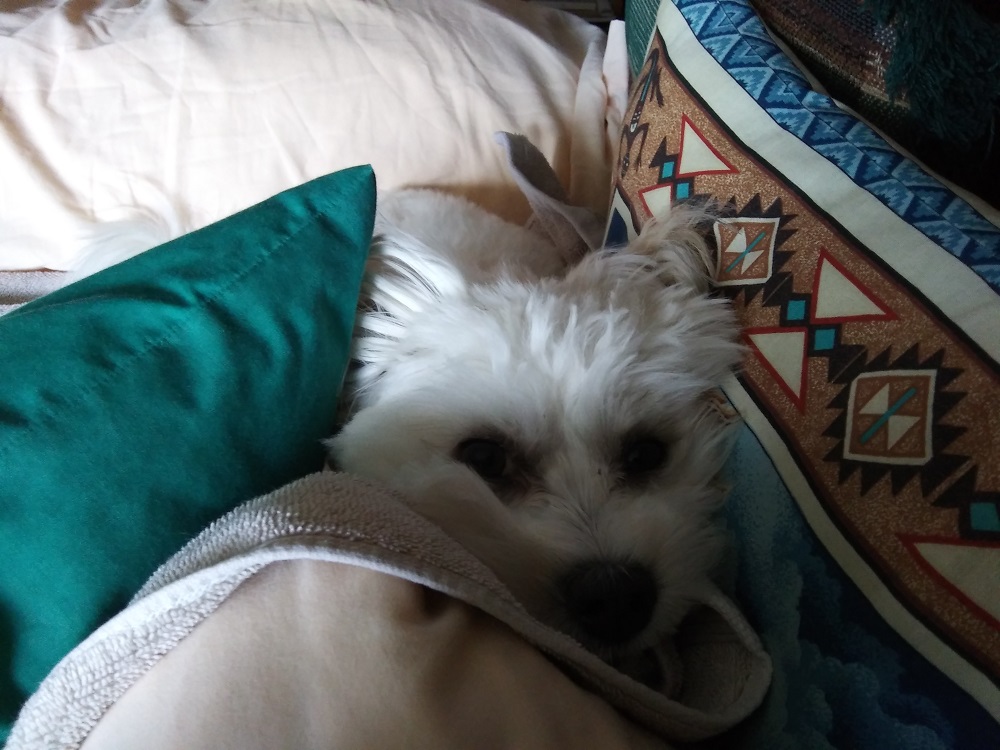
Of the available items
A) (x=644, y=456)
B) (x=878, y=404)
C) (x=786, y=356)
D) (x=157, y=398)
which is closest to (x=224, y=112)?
(x=157, y=398)

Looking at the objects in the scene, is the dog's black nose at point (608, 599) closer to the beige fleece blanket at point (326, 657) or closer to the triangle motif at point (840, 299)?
the beige fleece blanket at point (326, 657)

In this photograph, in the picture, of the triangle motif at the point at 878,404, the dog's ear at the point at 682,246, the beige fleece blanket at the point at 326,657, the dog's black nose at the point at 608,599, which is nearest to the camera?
the beige fleece blanket at the point at 326,657

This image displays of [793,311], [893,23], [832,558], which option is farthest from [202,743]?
[893,23]

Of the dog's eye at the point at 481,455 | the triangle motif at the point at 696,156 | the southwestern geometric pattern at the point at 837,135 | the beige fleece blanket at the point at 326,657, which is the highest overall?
the southwestern geometric pattern at the point at 837,135

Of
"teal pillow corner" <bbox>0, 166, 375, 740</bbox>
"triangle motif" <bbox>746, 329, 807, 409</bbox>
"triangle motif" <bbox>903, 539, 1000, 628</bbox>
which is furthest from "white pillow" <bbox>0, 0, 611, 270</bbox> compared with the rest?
"triangle motif" <bbox>903, 539, 1000, 628</bbox>

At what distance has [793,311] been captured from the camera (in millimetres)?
665

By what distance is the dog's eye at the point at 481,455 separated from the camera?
2.66ft

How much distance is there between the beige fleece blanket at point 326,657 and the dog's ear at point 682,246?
1.49 ft

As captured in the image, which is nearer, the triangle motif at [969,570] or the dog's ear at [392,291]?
the triangle motif at [969,570]

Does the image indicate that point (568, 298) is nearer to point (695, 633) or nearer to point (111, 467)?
point (695, 633)

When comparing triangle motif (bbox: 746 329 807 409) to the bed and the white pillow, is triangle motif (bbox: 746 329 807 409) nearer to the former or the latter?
the bed

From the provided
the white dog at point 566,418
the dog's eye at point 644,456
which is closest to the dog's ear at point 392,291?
the white dog at point 566,418

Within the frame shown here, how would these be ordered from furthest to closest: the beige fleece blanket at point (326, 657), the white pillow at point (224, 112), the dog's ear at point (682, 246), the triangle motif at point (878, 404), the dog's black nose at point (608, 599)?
the white pillow at point (224, 112), the dog's ear at point (682, 246), the dog's black nose at point (608, 599), the triangle motif at point (878, 404), the beige fleece blanket at point (326, 657)

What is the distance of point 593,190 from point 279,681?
1.15 m
